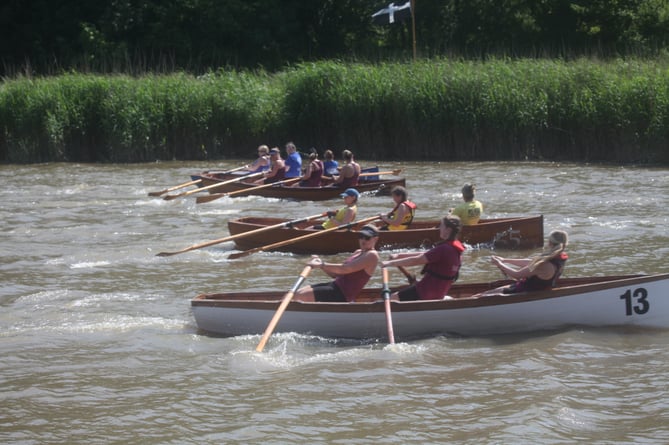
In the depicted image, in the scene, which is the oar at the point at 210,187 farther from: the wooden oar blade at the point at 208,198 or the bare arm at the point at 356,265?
the bare arm at the point at 356,265

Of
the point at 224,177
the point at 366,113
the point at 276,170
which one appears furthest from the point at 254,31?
the point at 276,170

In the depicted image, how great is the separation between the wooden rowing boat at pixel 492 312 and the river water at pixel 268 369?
15cm

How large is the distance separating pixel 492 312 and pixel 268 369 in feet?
8.17

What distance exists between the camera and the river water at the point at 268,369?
308 inches

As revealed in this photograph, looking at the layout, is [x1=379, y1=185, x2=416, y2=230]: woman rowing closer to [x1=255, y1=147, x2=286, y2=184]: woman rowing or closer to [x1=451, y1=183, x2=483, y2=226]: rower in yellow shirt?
[x1=451, y1=183, x2=483, y2=226]: rower in yellow shirt

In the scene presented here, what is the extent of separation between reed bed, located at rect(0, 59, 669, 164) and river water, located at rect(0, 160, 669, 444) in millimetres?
9459

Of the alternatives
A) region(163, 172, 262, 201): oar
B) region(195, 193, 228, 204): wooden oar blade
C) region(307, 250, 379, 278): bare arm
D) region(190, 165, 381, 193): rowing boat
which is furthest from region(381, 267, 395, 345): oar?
region(190, 165, 381, 193): rowing boat

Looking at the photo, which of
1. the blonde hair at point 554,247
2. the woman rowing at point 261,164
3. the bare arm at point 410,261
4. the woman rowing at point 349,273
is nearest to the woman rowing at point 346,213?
the woman rowing at point 349,273

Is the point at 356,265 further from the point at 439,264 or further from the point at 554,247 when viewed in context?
the point at 554,247

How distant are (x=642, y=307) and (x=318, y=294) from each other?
11.4ft

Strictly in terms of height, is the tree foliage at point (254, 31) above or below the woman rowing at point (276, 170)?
above

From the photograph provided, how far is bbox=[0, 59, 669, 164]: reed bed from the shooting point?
2503 cm

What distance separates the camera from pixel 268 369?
935 centimetres

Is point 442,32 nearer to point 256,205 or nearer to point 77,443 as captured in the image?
point 256,205
